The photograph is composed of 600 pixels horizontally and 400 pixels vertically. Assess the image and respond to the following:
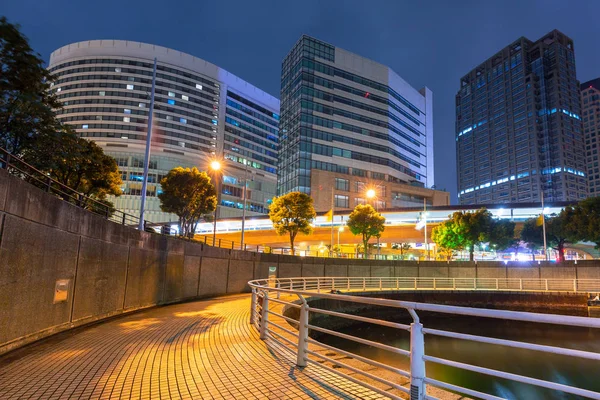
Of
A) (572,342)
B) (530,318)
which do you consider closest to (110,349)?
(530,318)

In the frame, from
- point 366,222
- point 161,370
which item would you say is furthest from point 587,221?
point 161,370

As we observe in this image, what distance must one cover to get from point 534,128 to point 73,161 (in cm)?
19044

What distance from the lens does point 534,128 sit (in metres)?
165

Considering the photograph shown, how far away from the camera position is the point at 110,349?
6922mm

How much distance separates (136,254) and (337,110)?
3369 inches

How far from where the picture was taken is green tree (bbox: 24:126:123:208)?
1697 centimetres

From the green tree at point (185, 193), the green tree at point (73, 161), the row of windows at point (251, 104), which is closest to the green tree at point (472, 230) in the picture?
the green tree at point (185, 193)

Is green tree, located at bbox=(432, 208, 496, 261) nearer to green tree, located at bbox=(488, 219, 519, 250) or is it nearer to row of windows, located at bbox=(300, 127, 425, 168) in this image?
green tree, located at bbox=(488, 219, 519, 250)

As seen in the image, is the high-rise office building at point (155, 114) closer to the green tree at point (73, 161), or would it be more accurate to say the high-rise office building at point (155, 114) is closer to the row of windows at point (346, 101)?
the row of windows at point (346, 101)

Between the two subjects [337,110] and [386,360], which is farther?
[337,110]

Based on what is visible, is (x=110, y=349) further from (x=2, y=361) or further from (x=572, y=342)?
(x=572, y=342)

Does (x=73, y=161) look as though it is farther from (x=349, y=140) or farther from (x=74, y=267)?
(x=349, y=140)

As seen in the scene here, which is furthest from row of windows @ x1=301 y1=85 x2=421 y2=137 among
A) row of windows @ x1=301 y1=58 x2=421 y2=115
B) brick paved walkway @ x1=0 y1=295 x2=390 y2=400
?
brick paved walkway @ x1=0 y1=295 x2=390 y2=400

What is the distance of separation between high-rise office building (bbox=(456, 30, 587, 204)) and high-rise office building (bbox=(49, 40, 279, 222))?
404 ft
